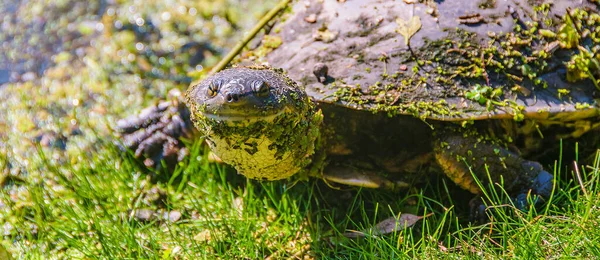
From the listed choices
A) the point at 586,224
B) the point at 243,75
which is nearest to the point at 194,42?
the point at 243,75

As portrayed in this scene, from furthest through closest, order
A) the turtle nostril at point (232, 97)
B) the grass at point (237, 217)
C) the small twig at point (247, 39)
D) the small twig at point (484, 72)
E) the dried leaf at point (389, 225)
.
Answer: the small twig at point (247, 39) < the small twig at point (484, 72) < the dried leaf at point (389, 225) < the grass at point (237, 217) < the turtle nostril at point (232, 97)

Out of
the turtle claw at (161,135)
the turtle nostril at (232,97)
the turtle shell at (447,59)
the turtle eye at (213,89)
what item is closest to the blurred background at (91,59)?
the turtle claw at (161,135)

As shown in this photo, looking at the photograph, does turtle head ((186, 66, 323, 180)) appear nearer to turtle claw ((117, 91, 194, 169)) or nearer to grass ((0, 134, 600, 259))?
grass ((0, 134, 600, 259))

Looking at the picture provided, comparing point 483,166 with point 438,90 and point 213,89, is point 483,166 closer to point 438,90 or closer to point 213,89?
point 438,90

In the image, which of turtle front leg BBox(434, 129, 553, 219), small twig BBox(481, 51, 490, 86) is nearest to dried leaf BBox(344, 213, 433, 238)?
turtle front leg BBox(434, 129, 553, 219)

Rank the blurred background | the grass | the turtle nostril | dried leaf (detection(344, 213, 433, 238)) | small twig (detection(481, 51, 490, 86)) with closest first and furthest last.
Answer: the turtle nostril < the grass < dried leaf (detection(344, 213, 433, 238)) < small twig (detection(481, 51, 490, 86)) < the blurred background

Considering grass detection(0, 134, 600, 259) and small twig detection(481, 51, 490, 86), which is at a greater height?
small twig detection(481, 51, 490, 86)

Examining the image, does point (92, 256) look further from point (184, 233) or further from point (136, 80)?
point (136, 80)

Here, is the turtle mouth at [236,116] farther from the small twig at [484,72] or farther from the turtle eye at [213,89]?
the small twig at [484,72]
